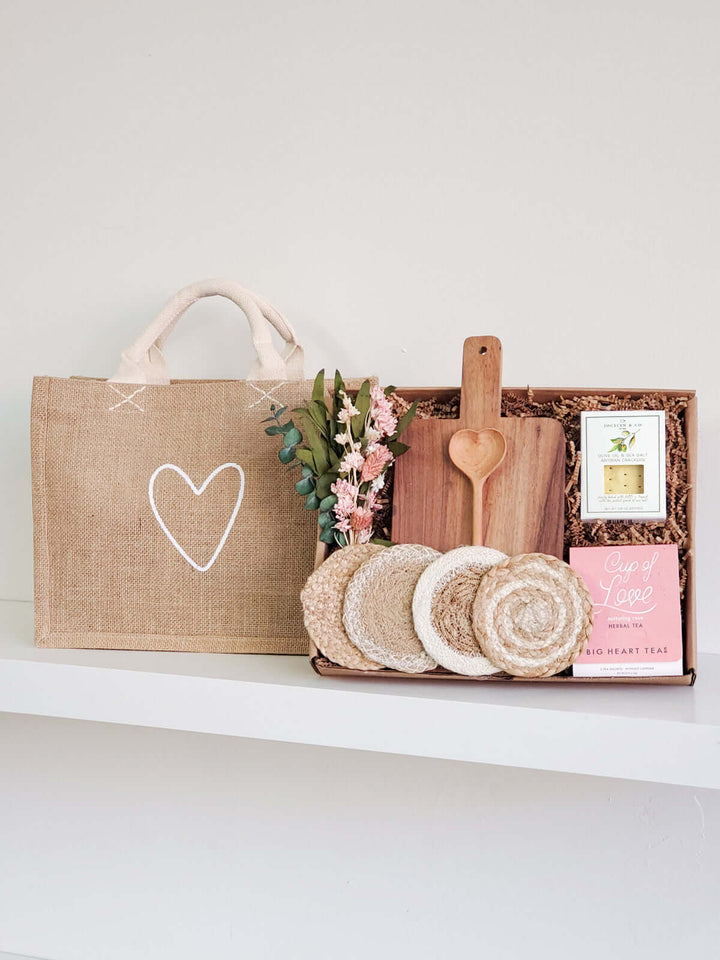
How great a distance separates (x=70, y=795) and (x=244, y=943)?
10.9 inches

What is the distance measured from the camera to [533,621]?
67 cm

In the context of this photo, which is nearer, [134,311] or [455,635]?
[455,635]

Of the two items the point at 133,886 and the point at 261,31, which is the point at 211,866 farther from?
the point at 261,31

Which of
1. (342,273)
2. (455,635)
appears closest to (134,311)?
(342,273)

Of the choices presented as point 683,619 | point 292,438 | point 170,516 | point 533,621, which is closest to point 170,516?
point 170,516

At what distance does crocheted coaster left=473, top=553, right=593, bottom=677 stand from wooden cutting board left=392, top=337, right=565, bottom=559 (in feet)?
0.20

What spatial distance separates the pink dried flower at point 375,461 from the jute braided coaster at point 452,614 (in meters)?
0.10

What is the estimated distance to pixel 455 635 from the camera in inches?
27.0

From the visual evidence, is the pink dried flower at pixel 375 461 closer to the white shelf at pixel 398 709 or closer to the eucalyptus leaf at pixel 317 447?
the eucalyptus leaf at pixel 317 447

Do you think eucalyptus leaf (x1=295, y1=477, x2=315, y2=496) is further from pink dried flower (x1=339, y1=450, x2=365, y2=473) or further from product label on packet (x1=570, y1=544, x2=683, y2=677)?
product label on packet (x1=570, y1=544, x2=683, y2=677)

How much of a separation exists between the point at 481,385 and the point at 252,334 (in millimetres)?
266

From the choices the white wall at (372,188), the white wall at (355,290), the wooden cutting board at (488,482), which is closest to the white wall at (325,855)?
the white wall at (355,290)

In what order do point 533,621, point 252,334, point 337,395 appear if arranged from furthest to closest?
point 252,334
point 337,395
point 533,621

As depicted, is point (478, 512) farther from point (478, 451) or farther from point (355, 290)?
point (355, 290)
